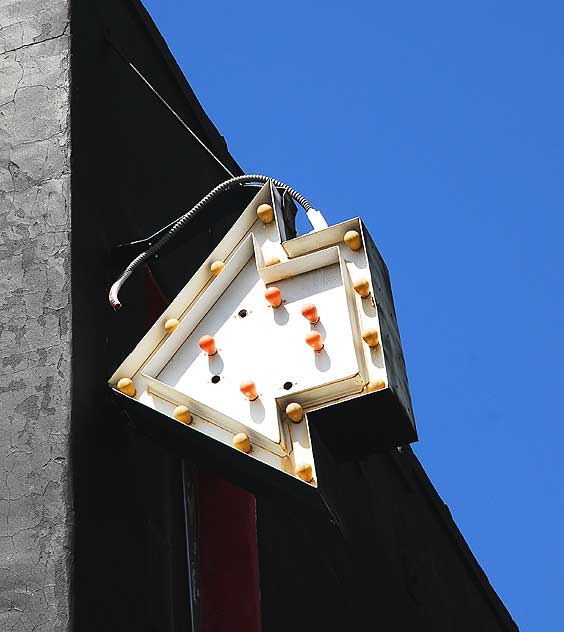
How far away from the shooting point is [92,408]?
5586 millimetres

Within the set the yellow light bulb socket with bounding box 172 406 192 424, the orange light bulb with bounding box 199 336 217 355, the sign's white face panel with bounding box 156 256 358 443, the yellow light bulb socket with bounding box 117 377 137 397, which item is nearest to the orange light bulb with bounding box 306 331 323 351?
the sign's white face panel with bounding box 156 256 358 443

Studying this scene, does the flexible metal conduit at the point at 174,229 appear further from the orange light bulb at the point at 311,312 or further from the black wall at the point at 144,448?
the orange light bulb at the point at 311,312

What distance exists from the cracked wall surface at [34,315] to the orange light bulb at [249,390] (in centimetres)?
73

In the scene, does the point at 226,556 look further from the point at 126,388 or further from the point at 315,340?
the point at 315,340

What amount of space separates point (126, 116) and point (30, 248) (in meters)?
1.58

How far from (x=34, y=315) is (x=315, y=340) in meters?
1.19

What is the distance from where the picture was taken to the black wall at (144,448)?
213 inches

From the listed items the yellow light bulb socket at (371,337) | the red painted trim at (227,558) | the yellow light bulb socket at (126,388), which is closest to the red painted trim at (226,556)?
the red painted trim at (227,558)

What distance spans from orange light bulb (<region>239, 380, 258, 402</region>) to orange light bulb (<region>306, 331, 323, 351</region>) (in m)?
0.30

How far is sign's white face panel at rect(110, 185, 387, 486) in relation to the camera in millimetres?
5527

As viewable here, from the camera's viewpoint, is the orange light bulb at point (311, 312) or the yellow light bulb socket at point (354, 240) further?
the yellow light bulb socket at point (354, 240)

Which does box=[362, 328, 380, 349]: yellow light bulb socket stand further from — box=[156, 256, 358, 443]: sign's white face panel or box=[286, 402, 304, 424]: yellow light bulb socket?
box=[286, 402, 304, 424]: yellow light bulb socket

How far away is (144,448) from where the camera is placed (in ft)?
19.6

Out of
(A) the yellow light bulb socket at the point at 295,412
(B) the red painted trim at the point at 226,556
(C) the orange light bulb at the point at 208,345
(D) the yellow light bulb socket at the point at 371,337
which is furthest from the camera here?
(B) the red painted trim at the point at 226,556
